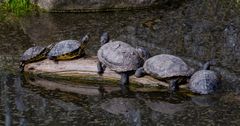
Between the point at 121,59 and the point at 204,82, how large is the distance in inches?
36.4

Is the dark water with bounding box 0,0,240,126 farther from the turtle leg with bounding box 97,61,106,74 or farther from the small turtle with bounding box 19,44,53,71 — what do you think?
the turtle leg with bounding box 97,61,106,74

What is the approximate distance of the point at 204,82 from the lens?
18.1 feet

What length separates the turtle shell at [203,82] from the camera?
5.51m

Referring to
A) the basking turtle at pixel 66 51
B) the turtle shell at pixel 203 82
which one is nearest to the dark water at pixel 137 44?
the turtle shell at pixel 203 82

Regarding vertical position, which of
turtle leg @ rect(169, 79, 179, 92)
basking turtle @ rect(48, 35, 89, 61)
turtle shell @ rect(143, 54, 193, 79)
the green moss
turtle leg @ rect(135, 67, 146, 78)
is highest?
the green moss

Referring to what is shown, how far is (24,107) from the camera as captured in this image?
17.7 ft

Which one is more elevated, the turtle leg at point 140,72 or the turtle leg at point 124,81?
the turtle leg at point 140,72

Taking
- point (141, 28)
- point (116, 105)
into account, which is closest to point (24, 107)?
point (116, 105)

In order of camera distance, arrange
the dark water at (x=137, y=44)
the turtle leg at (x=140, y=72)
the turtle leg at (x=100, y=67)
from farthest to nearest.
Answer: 1. the turtle leg at (x=100, y=67)
2. the turtle leg at (x=140, y=72)
3. the dark water at (x=137, y=44)

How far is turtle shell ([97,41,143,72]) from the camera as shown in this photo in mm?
5785

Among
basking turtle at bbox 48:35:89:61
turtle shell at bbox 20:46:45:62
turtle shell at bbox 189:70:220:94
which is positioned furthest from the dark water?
basking turtle at bbox 48:35:89:61

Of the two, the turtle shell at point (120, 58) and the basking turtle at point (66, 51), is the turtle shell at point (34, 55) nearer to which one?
the basking turtle at point (66, 51)

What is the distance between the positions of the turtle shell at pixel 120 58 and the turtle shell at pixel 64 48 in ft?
1.06

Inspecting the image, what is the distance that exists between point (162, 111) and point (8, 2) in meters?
4.80
